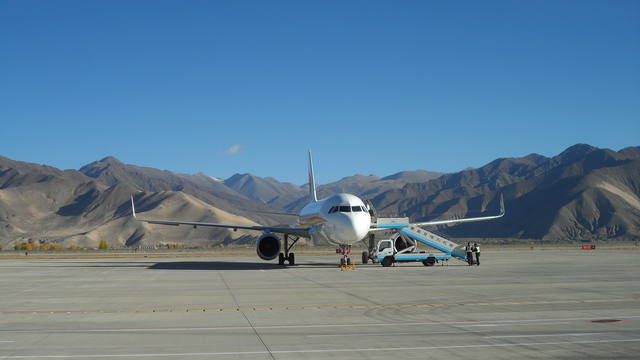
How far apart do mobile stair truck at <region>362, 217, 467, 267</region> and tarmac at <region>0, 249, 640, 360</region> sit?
1176 centimetres

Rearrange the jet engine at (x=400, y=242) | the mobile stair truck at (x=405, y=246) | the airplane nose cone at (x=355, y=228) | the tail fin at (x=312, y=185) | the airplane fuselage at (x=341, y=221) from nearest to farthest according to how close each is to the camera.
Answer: the airplane nose cone at (x=355, y=228) < the airplane fuselage at (x=341, y=221) < the mobile stair truck at (x=405, y=246) < the jet engine at (x=400, y=242) < the tail fin at (x=312, y=185)

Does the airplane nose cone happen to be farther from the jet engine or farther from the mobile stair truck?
the jet engine

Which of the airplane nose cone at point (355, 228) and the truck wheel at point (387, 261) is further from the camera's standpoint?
the truck wheel at point (387, 261)

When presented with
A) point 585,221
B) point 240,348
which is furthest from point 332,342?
point 585,221

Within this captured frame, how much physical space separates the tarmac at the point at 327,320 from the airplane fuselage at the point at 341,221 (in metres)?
7.33

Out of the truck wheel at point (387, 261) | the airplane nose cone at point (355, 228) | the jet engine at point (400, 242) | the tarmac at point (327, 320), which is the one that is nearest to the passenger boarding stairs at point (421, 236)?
the jet engine at point (400, 242)

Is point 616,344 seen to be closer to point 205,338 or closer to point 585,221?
point 205,338

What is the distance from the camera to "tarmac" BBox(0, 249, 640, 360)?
10.0 m

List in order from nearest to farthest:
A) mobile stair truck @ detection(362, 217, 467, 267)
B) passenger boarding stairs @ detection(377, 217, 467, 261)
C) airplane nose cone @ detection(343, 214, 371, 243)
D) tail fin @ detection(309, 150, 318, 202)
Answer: airplane nose cone @ detection(343, 214, 371, 243), mobile stair truck @ detection(362, 217, 467, 267), passenger boarding stairs @ detection(377, 217, 467, 261), tail fin @ detection(309, 150, 318, 202)

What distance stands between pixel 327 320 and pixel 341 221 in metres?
17.3

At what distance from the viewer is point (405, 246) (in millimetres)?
38406

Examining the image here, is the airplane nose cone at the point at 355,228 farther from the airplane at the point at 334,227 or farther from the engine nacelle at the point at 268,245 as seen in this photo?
the engine nacelle at the point at 268,245

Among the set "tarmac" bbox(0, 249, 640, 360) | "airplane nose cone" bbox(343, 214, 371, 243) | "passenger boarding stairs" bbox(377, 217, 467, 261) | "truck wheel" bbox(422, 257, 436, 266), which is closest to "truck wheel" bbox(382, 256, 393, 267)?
"passenger boarding stairs" bbox(377, 217, 467, 261)

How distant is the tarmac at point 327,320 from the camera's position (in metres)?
10.0
